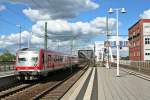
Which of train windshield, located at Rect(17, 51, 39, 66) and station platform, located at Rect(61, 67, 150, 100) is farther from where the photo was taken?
train windshield, located at Rect(17, 51, 39, 66)

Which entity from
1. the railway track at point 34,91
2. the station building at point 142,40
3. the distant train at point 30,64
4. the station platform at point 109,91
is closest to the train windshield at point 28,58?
the distant train at point 30,64

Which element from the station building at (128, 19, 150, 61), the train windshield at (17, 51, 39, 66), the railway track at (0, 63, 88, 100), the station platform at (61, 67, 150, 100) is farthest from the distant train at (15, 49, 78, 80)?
the station building at (128, 19, 150, 61)

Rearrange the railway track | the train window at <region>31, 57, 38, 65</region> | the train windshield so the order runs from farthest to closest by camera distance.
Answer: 1. the train windshield
2. the train window at <region>31, 57, 38, 65</region>
3. the railway track

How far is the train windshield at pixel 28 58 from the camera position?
1071 inches

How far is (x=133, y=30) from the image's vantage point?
114m

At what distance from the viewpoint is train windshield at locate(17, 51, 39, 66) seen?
27.2m

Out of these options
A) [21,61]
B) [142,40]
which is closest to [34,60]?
[21,61]

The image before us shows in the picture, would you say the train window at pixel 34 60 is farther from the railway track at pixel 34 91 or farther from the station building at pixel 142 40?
the station building at pixel 142 40

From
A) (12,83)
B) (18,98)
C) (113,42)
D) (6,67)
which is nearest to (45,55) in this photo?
(12,83)

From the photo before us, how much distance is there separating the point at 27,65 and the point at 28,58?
1.99ft

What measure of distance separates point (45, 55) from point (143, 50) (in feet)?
225

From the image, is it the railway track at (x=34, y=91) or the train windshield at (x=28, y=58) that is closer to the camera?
the railway track at (x=34, y=91)

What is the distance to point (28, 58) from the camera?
1081 inches

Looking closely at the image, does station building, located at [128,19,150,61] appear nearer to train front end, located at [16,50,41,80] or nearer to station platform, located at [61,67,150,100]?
train front end, located at [16,50,41,80]
